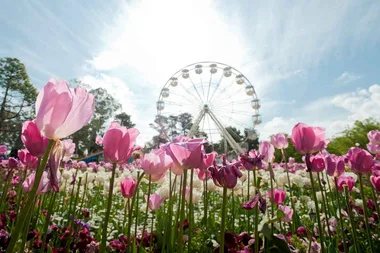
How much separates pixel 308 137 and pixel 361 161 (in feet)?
1.34

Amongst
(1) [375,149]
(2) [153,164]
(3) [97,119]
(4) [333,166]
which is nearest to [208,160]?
(2) [153,164]

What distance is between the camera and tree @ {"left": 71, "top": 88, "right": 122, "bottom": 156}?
3106cm

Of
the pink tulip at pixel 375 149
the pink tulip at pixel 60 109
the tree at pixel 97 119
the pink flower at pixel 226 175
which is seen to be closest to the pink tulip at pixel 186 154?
the pink flower at pixel 226 175

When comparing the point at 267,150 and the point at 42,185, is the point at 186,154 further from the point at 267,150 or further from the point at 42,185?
the point at 267,150

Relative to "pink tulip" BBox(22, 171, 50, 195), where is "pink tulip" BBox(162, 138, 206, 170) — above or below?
above

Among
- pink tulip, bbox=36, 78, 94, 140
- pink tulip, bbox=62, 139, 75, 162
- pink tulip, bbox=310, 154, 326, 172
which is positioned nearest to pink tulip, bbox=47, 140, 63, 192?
pink tulip, bbox=36, 78, 94, 140

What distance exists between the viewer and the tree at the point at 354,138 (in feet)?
37.6

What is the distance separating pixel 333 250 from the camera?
89cm

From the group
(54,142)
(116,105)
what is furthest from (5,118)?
(54,142)

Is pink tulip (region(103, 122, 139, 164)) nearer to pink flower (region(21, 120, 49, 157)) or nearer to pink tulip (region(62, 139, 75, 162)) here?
pink flower (region(21, 120, 49, 157))

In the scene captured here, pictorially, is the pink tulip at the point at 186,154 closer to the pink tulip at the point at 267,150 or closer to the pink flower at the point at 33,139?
the pink flower at the point at 33,139

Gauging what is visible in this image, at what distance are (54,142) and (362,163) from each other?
1289 mm

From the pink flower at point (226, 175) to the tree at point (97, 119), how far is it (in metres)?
31.9

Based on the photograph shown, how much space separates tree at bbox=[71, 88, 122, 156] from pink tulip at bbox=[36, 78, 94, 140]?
105 ft
